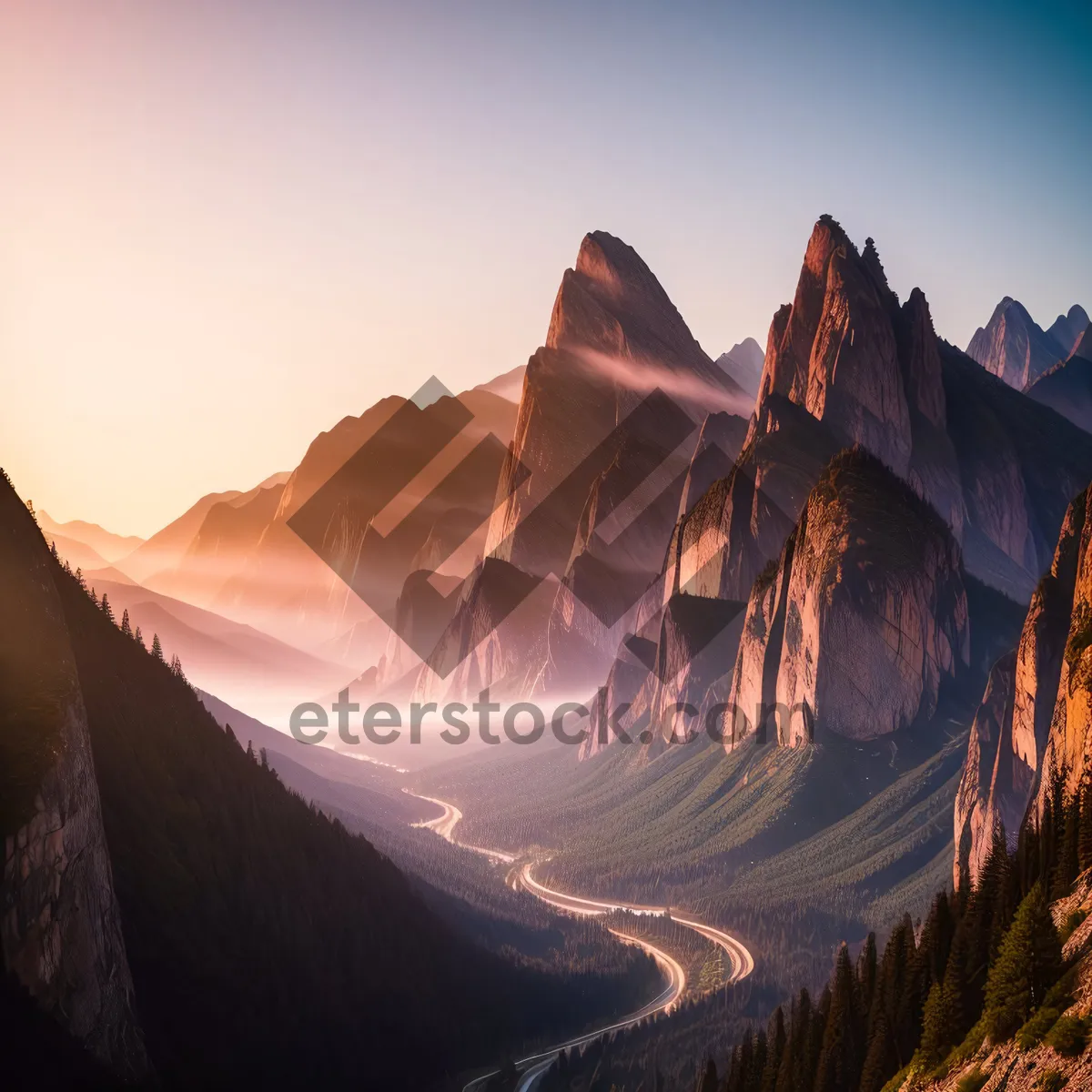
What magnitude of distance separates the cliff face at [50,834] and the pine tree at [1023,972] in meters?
51.1

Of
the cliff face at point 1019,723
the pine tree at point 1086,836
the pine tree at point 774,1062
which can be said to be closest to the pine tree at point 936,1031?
the pine tree at point 1086,836

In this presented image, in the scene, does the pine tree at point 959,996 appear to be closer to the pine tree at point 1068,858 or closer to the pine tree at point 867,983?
the pine tree at point 1068,858

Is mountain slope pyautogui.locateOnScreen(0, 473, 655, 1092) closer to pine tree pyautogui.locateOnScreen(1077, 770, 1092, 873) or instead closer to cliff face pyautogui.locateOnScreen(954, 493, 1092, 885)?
cliff face pyautogui.locateOnScreen(954, 493, 1092, 885)

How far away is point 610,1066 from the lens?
137625 millimetres

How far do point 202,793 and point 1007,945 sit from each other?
8571 centimetres

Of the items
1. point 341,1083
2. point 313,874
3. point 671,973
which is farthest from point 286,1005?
point 671,973

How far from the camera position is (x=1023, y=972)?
5450 cm

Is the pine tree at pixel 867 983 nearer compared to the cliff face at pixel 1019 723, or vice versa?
the pine tree at pixel 867 983

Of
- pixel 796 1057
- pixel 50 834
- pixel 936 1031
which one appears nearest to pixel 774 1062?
pixel 796 1057

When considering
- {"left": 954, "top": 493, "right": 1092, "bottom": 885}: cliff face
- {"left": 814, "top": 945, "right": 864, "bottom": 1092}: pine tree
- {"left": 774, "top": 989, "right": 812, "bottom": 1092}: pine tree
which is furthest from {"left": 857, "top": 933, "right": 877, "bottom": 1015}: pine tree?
{"left": 954, "top": 493, "right": 1092, "bottom": 885}: cliff face

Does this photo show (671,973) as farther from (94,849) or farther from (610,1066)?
(94,849)

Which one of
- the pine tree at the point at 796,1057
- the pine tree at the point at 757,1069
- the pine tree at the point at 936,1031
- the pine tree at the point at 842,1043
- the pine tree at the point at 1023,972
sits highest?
the pine tree at the point at 1023,972

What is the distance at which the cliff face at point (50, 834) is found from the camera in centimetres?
7125

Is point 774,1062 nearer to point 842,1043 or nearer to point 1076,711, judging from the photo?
point 842,1043
